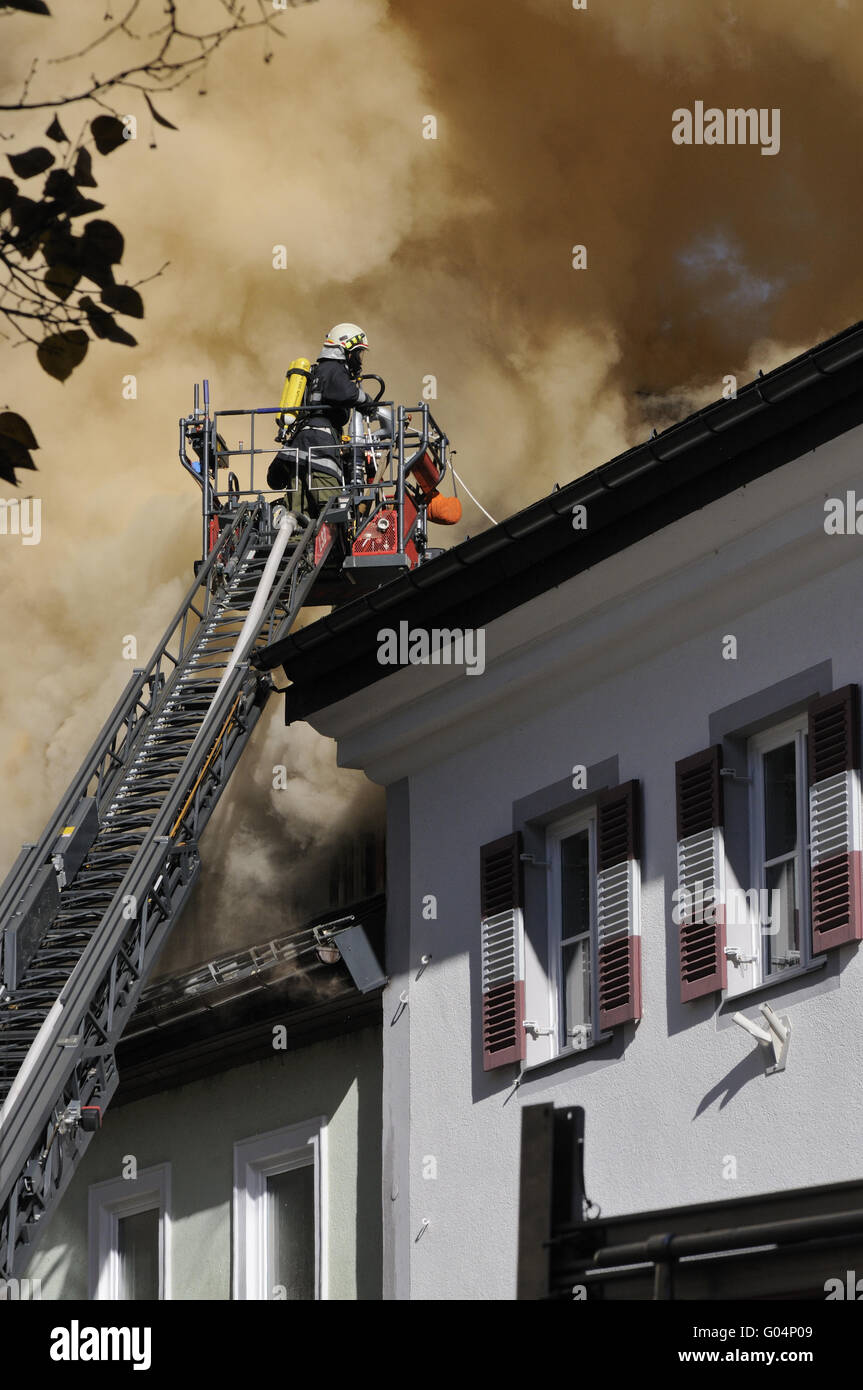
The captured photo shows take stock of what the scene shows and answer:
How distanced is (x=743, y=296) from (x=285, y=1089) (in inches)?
622

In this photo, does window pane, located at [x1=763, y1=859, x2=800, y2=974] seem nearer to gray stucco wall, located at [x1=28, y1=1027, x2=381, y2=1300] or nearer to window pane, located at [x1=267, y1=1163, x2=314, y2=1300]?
gray stucco wall, located at [x1=28, y1=1027, x2=381, y2=1300]

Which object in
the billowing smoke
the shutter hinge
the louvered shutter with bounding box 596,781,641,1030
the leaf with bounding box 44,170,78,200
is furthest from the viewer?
the billowing smoke

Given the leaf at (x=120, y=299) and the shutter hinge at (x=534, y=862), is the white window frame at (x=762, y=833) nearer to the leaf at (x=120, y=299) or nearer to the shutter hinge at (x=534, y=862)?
the shutter hinge at (x=534, y=862)

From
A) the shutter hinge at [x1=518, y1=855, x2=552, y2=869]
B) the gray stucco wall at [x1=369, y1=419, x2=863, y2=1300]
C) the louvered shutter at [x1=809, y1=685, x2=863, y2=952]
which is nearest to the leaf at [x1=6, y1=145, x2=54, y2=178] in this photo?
the gray stucco wall at [x1=369, y1=419, x2=863, y2=1300]

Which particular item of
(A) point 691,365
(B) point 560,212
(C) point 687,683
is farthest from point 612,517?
(B) point 560,212

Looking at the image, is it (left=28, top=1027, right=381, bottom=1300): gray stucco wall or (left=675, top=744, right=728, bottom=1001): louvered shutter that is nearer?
(left=675, top=744, right=728, bottom=1001): louvered shutter

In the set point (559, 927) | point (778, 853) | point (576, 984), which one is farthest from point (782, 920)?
point (559, 927)

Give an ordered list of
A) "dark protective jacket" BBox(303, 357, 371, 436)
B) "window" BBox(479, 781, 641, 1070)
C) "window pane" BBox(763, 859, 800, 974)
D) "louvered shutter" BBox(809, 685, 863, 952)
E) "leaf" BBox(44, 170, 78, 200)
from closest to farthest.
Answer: "leaf" BBox(44, 170, 78, 200), "louvered shutter" BBox(809, 685, 863, 952), "window pane" BBox(763, 859, 800, 974), "window" BBox(479, 781, 641, 1070), "dark protective jacket" BBox(303, 357, 371, 436)

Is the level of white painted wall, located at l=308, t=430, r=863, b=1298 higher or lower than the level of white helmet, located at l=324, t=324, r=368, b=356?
lower

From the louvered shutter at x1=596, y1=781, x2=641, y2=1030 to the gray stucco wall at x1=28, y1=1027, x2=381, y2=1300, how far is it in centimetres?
220

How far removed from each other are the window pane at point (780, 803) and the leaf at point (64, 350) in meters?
6.34

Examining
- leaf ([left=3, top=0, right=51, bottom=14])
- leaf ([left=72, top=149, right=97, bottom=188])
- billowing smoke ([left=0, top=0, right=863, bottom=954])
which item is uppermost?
billowing smoke ([left=0, top=0, right=863, bottom=954])

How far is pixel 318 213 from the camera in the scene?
102ft

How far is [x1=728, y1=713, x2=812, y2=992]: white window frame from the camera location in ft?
34.8
